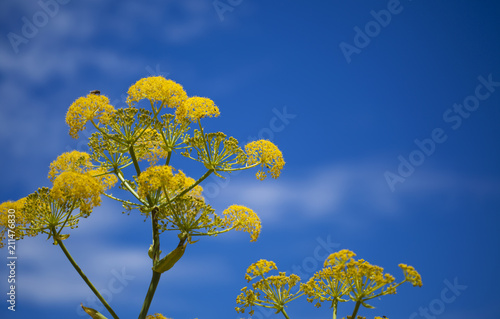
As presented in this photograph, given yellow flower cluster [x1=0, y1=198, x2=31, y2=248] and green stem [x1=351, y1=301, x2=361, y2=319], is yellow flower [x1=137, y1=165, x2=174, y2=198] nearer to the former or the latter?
yellow flower cluster [x1=0, y1=198, x2=31, y2=248]

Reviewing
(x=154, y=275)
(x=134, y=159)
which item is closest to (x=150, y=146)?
(x=134, y=159)

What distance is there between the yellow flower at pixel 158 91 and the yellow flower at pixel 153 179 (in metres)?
1.12

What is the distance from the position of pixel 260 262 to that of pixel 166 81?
3.38 m

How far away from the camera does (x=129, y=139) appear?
7.86 m

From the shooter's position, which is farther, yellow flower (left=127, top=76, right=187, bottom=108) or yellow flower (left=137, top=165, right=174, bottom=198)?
yellow flower (left=127, top=76, right=187, bottom=108)

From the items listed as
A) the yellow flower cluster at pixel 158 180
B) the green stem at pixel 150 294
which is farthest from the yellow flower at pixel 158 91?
the green stem at pixel 150 294

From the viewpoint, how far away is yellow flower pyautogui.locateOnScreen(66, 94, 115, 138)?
782 centimetres

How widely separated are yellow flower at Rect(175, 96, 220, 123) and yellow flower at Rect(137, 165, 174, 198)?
97cm

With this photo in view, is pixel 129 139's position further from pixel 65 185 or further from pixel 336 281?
pixel 336 281

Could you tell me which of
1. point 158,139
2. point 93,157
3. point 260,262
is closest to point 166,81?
point 158,139

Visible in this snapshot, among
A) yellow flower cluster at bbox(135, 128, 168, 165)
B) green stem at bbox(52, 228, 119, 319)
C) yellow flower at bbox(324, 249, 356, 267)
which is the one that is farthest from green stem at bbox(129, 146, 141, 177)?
yellow flower at bbox(324, 249, 356, 267)

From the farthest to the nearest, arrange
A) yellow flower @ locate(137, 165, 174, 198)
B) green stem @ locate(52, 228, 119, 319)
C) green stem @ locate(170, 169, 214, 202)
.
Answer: green stem @ locate(170, 169, 214, 202)
green stem @ locate(52, 228, 119, 319)
yellow flower @ locate(137, 165, 174, 198)

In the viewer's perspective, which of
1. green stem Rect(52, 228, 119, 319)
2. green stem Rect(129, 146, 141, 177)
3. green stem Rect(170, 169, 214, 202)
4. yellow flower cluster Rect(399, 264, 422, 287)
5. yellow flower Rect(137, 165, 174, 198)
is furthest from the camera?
green stem Rect(129, 146, 141, 177)

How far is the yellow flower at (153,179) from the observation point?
750 centimetres
